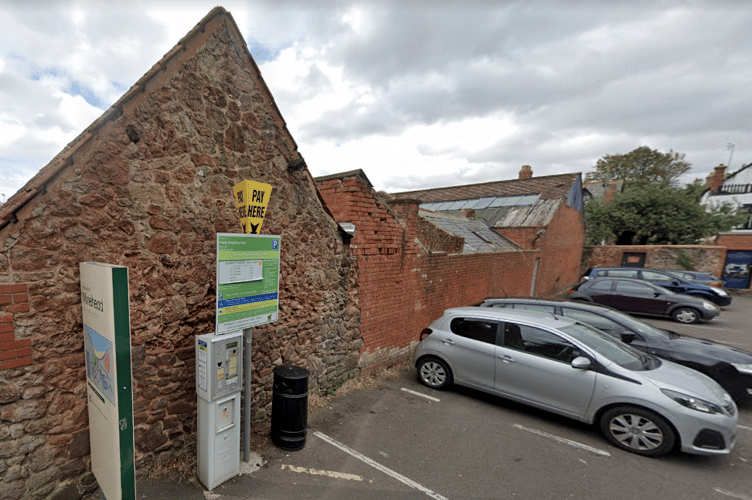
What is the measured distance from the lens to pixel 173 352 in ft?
11.1

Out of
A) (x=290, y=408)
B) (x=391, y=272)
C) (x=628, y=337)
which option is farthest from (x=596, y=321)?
(x=290, y=408)

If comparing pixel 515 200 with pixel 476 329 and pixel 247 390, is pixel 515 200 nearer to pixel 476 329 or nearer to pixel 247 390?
pixel 476 329

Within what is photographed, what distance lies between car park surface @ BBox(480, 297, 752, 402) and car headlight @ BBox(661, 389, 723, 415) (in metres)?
2.16

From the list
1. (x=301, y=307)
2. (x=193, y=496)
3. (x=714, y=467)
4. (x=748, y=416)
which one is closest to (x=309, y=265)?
(x=301, y=307)

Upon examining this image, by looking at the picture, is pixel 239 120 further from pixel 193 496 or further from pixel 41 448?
pixel 193 496

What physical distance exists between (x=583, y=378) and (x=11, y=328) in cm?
621

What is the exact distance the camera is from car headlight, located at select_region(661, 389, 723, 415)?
3.86 metres

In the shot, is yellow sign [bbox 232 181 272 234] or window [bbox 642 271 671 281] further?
window [bbox 642 271 671 281]

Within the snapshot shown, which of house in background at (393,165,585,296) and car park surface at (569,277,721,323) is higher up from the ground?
house in background at (393,165,585,296)

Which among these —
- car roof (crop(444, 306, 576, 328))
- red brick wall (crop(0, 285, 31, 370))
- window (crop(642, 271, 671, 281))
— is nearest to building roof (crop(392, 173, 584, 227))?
window (crop(642, 271, 671, 281))

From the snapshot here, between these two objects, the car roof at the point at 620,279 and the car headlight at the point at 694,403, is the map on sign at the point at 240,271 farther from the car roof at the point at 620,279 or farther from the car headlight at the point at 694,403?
the car roof at the point at 620,279

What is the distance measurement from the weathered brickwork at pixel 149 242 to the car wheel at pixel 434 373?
2.74 meters

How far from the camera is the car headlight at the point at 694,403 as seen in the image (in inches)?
152

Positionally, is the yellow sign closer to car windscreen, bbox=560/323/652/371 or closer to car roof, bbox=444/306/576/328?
car roof, bbox=444/306/576/328
